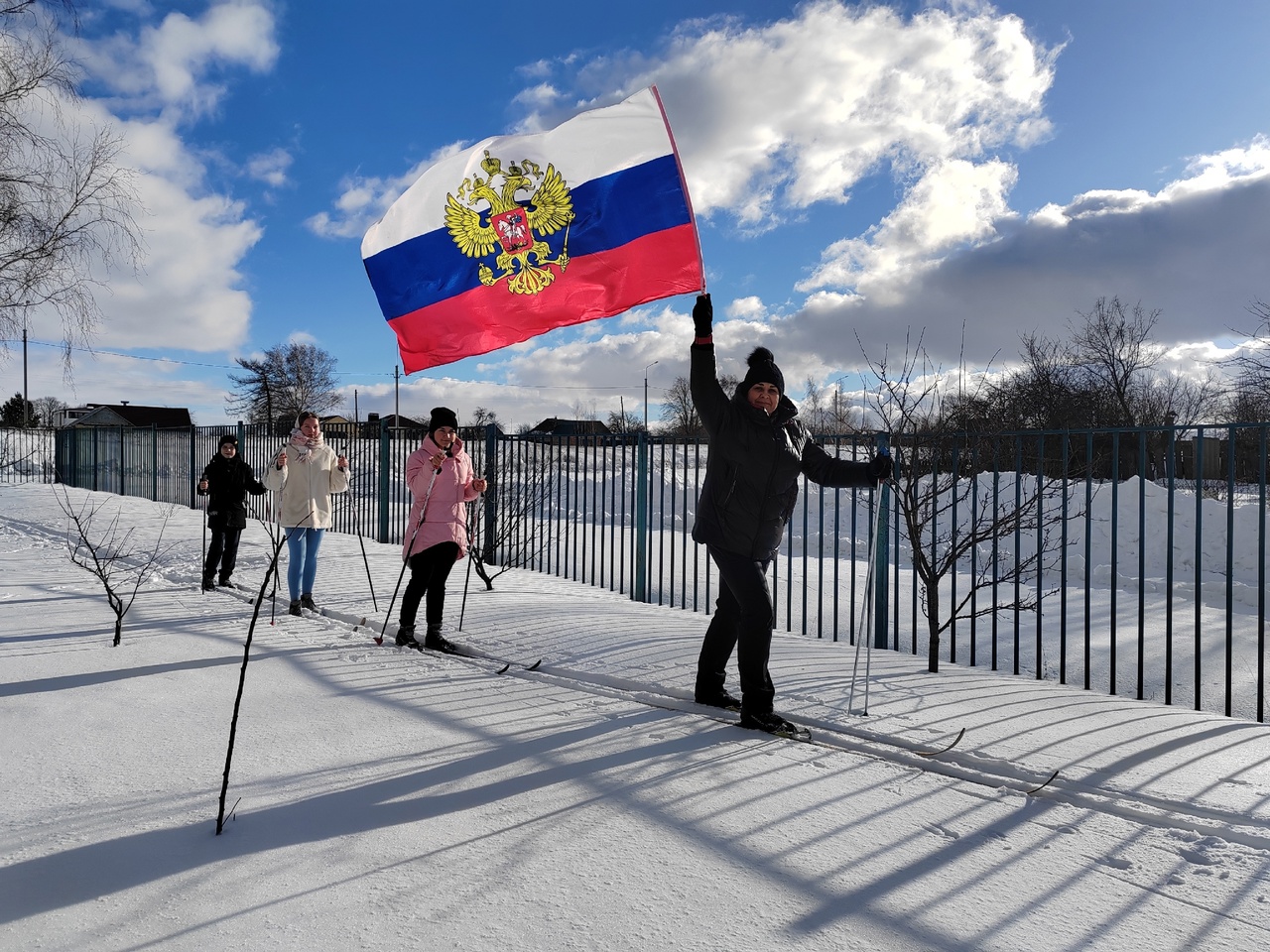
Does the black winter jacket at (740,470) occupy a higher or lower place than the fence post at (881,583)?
higher

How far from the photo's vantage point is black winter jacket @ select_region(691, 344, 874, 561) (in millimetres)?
3521

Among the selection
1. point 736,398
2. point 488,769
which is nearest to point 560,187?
point 736,398

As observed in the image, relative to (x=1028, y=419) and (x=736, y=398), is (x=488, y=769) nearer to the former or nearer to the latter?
(x=736, y=398)

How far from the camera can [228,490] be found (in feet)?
24.9

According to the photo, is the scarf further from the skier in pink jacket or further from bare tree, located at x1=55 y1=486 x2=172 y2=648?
the skier in pink jacket

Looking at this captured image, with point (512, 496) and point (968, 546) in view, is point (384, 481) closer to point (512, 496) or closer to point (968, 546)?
point (512, 496)

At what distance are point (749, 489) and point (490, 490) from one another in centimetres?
582

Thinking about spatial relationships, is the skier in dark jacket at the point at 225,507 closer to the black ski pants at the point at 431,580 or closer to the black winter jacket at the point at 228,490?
the black winter jacket at the point at 228,490

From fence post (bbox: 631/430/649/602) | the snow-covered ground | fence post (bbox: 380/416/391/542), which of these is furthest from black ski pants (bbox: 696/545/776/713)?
fence post (bbox: 380/416/391/542)

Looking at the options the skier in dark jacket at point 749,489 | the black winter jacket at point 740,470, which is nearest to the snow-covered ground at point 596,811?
the skier in dark jacket at point 749,489

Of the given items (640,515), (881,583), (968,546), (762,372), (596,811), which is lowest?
(596,811)

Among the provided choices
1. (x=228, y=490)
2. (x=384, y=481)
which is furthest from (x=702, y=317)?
(x=384, y=481)

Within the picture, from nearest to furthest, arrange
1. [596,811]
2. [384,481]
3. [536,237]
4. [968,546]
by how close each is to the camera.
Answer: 1. [596,811]
2. [536,237]
3. [968,546]
4. [384,481]

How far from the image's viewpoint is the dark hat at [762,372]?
3668mm
